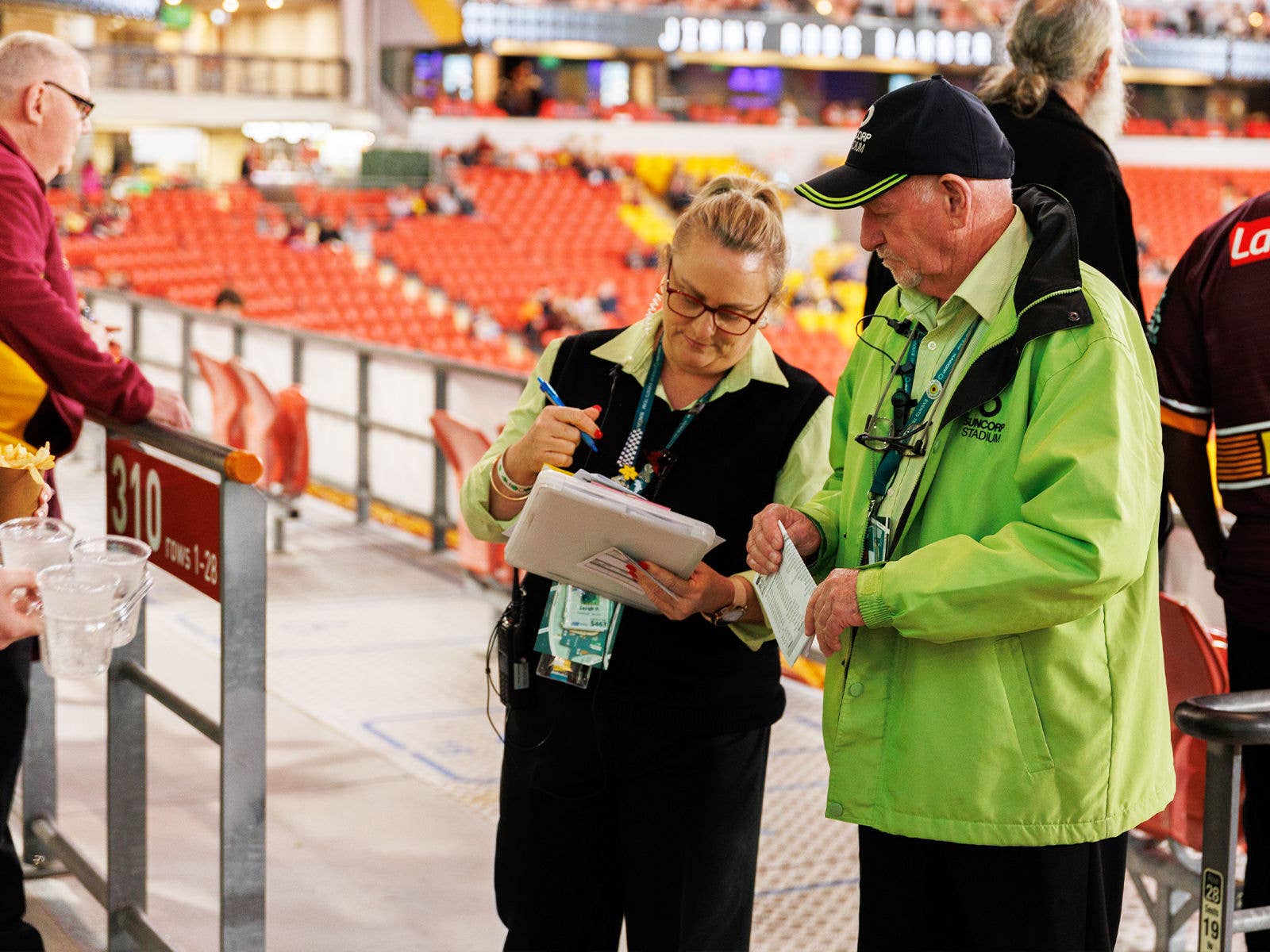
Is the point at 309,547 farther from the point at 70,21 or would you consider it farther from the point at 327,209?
the point at 70,21

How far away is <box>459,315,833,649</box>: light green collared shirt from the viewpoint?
232 centimetres

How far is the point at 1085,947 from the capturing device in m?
1.96

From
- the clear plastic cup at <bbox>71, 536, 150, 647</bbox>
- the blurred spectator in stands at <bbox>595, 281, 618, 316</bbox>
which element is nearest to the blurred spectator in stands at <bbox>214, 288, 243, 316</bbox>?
the blurred spectator in stands at <bbox>595, 281, 618, 316</bbox>

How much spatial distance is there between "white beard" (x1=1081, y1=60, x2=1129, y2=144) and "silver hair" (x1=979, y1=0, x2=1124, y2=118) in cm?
4

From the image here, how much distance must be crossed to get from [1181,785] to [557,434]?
153 cm

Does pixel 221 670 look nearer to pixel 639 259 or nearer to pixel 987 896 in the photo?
pixel 987 896

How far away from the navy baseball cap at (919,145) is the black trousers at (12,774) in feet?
5.69

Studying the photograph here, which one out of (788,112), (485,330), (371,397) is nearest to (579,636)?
(371,397)

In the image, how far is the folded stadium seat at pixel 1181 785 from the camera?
2816 mm

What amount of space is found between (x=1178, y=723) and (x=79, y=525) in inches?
251

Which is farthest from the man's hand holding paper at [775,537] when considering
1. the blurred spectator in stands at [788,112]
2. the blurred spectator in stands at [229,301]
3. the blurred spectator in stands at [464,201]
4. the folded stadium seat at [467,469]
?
the blurred spectator in stands at [788,112]

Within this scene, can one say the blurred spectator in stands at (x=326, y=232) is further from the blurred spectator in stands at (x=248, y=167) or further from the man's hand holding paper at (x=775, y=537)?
the man's hand holding paper at (x=775, y=537)

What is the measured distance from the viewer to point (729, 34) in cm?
3584

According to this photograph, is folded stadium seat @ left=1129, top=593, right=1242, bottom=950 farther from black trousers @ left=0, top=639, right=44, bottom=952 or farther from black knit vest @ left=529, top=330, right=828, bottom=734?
black trousers @ left=0, top=639, right=44, bottom=952
